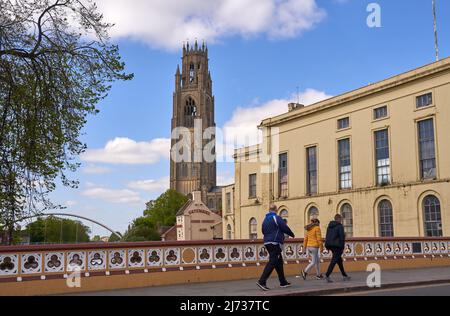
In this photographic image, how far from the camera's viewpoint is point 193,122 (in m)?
145

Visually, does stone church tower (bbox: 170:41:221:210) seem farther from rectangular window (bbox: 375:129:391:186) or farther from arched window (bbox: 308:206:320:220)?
rectangular window (bbox: 375:129:391:186)

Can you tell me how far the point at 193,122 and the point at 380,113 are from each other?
112 meters

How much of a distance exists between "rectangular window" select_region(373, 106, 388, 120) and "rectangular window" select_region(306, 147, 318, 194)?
21.9 feet

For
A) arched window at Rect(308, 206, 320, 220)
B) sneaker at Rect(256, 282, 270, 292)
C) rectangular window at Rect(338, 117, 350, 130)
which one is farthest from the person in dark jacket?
arched window at Rect(308, 206, 320, 220)

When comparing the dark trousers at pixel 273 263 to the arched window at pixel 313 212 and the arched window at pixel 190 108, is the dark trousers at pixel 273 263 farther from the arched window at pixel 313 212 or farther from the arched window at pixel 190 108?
the arched window at pixel 190 108

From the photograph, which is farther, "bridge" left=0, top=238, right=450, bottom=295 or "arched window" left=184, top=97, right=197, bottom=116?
"arched window" left=184, top=97, right=197, bottom=116

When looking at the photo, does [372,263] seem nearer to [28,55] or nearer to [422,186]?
[28,55]

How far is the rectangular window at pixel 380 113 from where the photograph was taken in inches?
1390

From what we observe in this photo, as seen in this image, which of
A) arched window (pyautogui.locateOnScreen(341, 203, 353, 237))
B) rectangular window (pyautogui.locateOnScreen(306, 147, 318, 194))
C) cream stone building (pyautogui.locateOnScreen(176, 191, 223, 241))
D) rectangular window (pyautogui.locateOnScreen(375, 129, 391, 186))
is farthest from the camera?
cream stone building (pyautogui.locateOnScreen(176, 191, 223, 241))

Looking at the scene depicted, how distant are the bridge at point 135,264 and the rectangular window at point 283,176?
26.8 m

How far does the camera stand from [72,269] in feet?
40.0

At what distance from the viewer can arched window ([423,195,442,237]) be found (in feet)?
101
